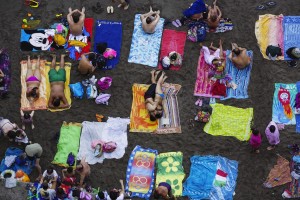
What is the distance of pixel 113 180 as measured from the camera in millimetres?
17016

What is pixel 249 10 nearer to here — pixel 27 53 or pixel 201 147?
pixel 201 147

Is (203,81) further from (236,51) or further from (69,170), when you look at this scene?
(69,170)

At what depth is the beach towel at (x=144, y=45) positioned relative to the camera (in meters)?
18.3

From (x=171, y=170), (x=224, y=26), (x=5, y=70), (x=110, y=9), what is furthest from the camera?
(x=110, y=9)

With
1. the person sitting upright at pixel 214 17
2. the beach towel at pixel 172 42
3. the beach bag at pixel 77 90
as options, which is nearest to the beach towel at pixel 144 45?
the beach towel at pixel 172 42

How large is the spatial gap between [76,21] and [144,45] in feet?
7.32

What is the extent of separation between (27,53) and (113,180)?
4893mm

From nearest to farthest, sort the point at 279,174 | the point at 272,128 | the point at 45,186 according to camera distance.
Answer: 1. the point at 45,186
2. the point at 272,128
3. the point at 279,174

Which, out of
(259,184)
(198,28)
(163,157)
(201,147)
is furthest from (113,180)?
(198,28)

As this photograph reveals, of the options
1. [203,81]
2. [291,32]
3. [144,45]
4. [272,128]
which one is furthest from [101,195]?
[291,32]

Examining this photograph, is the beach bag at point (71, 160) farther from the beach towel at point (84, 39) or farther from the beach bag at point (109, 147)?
the beach towel at point (84, 39)

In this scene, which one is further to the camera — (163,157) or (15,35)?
(15,35)

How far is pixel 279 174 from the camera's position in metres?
16.9

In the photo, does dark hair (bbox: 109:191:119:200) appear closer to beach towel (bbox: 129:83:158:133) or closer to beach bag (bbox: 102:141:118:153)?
beach bag (bbox: 102:141:118:153)
